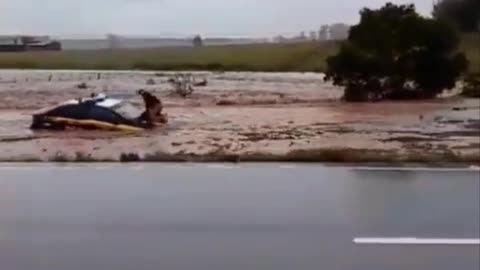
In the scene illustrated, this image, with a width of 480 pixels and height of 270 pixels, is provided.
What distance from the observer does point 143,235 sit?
5121mm

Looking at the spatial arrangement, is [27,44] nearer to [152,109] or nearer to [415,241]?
[152,109]

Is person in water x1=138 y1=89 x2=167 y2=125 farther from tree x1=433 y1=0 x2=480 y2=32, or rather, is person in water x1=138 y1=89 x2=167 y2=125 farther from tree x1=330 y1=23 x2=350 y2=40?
tree x1=433 y1=0 x2=480 y2=32

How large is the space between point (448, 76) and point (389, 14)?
67 centimetres

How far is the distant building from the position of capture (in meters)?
6.73

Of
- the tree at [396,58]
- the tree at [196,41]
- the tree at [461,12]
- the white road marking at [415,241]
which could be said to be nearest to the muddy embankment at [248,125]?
the tree at [396,58]

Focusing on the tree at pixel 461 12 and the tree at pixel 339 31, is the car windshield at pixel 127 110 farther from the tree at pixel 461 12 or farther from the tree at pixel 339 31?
the tree at pixel 461 12

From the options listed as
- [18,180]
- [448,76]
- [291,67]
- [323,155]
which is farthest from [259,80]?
[18,180]

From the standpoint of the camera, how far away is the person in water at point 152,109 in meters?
6.86

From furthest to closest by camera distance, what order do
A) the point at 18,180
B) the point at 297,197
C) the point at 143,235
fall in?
the point at 18,180 < the point at 297,197 < the point at 143,235

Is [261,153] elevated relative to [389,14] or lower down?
lower down

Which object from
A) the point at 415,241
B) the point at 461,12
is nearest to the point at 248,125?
the point at 461,12

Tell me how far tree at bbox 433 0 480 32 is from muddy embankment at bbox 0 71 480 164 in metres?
0.60

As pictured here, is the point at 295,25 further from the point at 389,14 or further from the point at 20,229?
the point at 20,229

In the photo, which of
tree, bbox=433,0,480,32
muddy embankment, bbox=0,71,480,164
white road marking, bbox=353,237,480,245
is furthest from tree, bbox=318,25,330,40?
white road marking, bbox=353,237,480,245
